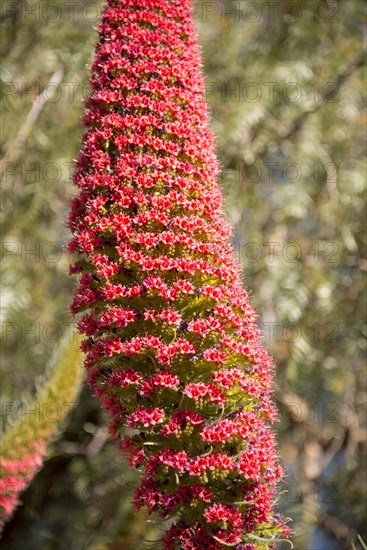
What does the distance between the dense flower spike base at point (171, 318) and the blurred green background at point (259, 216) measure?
9.08 ft

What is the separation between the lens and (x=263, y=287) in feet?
18.3

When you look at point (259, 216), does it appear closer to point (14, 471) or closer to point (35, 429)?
point (35, 429)

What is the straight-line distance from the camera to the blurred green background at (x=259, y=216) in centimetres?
521

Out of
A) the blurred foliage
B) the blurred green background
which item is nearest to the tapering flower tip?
the blurred foliage

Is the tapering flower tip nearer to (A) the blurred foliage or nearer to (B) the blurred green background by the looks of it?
(A) the blurred foliage

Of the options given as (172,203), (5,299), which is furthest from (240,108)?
(172,203)

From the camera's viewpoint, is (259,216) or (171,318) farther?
(259,216)

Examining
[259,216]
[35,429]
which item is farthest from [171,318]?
[259,216]

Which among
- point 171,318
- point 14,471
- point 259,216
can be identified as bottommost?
point 14,471

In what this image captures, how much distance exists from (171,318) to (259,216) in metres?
4.08

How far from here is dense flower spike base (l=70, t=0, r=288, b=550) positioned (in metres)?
1.92

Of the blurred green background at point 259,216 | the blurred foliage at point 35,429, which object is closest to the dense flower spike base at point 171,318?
the blurred foliage at point 35,429

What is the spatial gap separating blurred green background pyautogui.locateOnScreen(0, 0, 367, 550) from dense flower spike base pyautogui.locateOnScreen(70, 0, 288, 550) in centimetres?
277

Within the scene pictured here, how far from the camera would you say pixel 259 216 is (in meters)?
5.95
